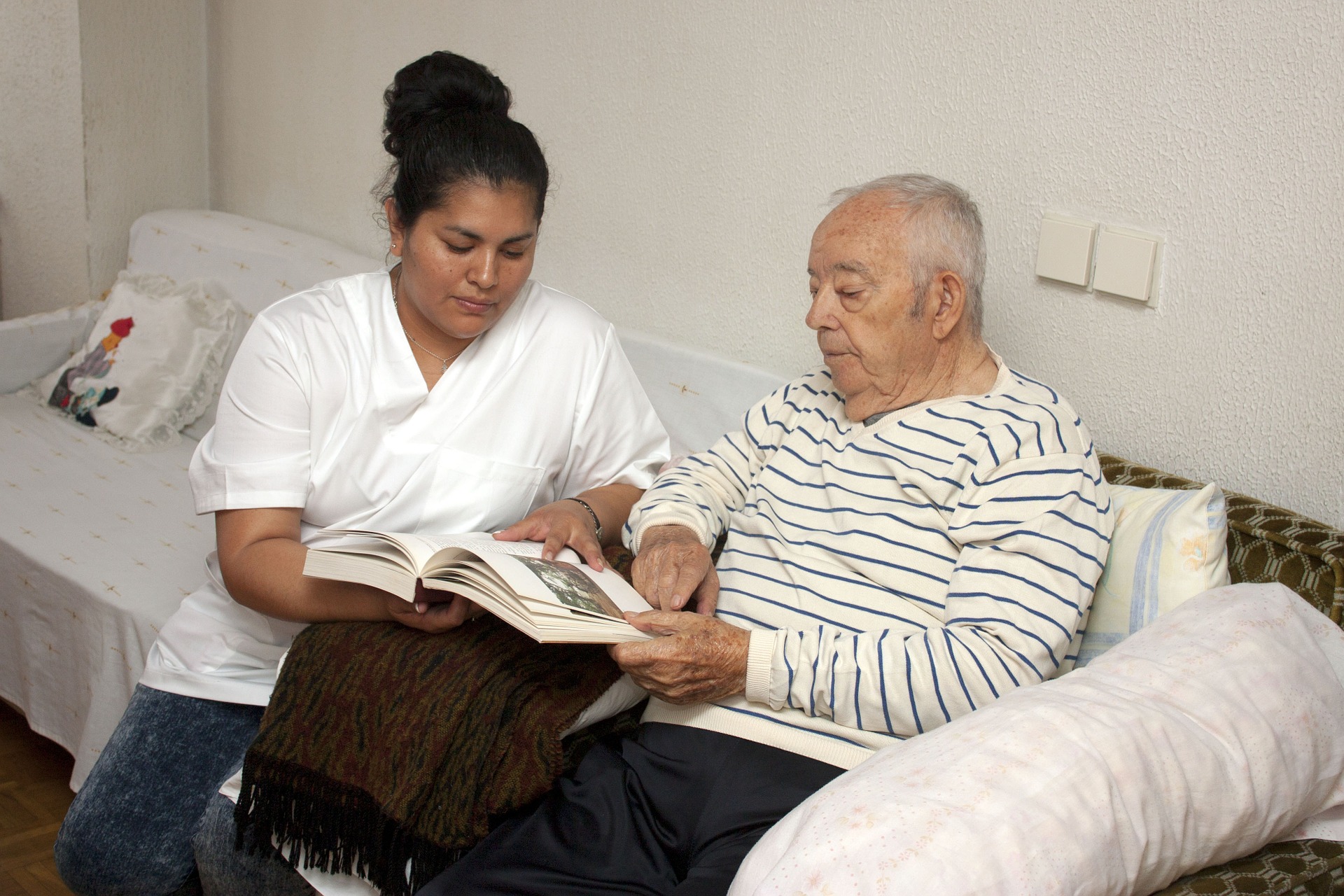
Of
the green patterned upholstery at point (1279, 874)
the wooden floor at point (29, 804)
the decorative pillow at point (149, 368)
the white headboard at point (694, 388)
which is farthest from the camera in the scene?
the decorative pillow at point (149, 368)

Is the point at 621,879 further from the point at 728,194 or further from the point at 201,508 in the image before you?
the point at 728,194

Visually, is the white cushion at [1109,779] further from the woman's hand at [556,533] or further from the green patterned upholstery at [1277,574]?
the woman's hand at [556,533]

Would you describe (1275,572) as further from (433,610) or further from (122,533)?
(122,533)

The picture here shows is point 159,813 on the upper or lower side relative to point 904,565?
lower

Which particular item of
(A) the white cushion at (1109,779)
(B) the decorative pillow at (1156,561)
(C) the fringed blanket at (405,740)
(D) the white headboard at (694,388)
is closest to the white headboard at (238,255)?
(D) the white headboard at (694,388)

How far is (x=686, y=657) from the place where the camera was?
1.25 m

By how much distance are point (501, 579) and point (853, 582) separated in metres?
0.44

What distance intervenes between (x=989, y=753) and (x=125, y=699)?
5.10ft

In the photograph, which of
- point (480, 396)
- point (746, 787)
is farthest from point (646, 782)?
point (480, 396)

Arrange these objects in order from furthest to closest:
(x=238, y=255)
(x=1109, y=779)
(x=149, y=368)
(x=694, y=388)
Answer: (x=238, y=255) → (x=149, y=368) → (x=694, y=388) → (x=1109, y=779)

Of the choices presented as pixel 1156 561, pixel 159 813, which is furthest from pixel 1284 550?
pixel 159 813

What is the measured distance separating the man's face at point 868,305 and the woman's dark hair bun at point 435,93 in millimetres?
496

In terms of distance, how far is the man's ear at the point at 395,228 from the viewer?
1.51 m

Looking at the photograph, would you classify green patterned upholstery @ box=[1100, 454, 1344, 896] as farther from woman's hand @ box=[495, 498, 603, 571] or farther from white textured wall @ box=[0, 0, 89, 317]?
white textured wall @ box=[0, 0, 89, 317]
